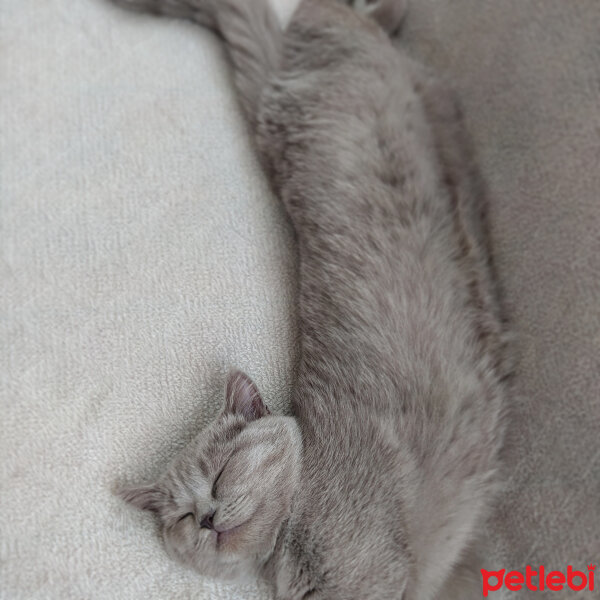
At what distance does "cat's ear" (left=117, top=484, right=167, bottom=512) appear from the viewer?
3.11ft

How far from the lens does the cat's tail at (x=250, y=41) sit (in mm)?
1270

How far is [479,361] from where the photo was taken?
3.26 feet

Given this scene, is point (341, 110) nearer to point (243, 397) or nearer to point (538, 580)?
point (243, 397)

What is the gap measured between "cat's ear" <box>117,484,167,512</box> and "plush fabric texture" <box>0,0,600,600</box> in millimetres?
32

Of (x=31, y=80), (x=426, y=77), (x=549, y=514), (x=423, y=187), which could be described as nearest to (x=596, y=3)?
(x=426, y=77)

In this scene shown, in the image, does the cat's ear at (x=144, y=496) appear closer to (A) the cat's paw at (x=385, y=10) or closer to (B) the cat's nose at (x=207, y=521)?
(B) the cat's nose at (x=207, y=521)

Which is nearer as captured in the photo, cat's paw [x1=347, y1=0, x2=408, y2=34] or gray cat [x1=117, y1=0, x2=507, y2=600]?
gray cat [x1=117, y1=0, x2=507, y2=600]

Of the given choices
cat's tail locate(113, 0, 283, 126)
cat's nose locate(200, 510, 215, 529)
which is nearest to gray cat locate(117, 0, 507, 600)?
cat's nose locate(200, 510, 215, 529)

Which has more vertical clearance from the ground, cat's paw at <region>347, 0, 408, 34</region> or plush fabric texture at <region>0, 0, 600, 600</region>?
cat's paw at <region>347, 0, 408, 34</region>

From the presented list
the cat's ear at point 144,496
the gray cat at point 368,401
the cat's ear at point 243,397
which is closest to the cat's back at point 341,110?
the gray cat at point 368,401

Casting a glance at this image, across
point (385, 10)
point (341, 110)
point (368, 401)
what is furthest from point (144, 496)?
point (385, 10)

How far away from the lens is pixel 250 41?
1287 mm

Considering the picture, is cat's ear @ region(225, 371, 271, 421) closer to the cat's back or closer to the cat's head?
the cat's head

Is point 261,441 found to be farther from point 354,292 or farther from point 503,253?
point 503,253
